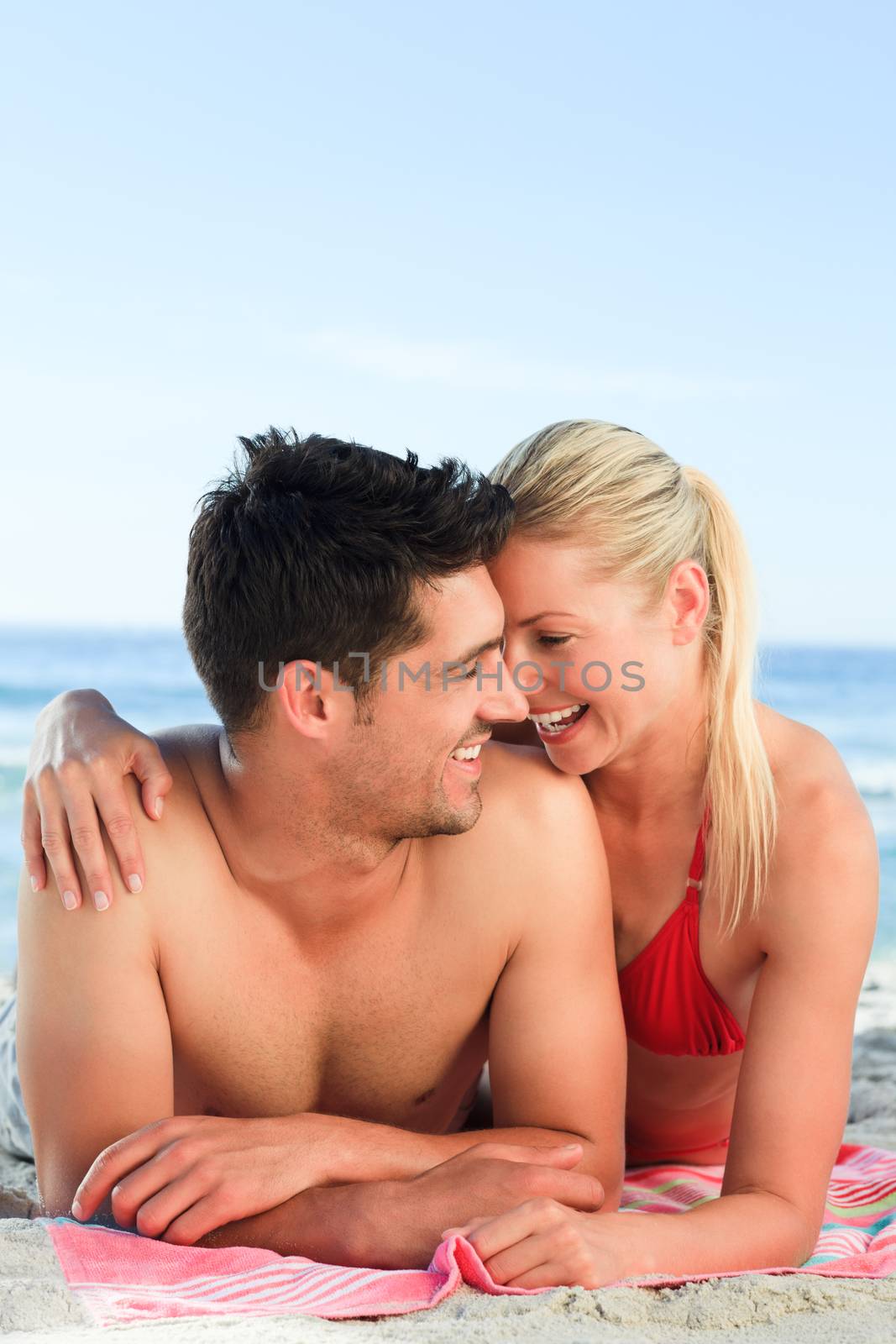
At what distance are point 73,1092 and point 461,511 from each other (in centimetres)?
134

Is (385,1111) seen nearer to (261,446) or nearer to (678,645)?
(678,645)

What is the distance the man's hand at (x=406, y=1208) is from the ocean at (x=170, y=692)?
9.51 meters

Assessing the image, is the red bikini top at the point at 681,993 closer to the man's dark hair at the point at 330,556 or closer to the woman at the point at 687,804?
the woman at the point at 687,804

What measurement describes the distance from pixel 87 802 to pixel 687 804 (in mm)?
1317

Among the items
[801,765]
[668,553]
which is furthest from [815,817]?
[668,553]

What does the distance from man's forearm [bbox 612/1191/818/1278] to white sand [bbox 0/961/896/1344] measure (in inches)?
2.7

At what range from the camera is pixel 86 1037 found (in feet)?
7.84

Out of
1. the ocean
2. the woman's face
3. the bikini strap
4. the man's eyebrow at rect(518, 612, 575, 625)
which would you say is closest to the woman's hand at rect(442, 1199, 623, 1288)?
the bikini strap

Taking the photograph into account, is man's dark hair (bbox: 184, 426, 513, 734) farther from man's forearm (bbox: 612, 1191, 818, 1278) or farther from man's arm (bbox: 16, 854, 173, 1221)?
man's forearm (bbox: 612, 1191, 818, 1278)

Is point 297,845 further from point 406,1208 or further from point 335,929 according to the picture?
point 406,1208

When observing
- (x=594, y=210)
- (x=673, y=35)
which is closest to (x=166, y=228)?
(x=594, y=210)

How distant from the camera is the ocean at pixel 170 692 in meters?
15.6

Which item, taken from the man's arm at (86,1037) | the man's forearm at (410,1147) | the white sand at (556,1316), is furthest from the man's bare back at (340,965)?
the white sand at (556,1316)

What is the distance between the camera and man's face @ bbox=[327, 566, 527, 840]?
7.97 ft
